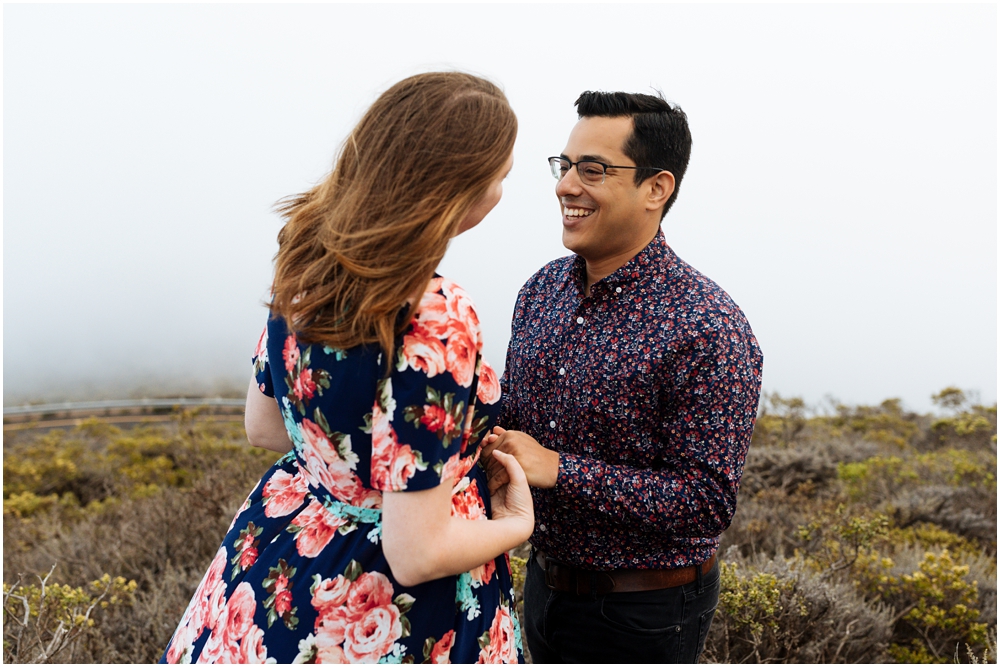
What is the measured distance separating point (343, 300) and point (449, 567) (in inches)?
19.8

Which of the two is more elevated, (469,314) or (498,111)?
(498,111)

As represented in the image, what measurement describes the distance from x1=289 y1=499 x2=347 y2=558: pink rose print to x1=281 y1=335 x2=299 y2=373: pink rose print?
0.32 metres

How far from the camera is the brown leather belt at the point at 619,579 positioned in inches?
77.7

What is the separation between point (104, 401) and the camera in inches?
515

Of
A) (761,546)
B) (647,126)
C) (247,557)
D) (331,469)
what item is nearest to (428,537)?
(331,469)

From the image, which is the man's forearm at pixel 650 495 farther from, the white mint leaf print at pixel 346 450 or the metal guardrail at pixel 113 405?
the metal guardrail at pixel 113 405

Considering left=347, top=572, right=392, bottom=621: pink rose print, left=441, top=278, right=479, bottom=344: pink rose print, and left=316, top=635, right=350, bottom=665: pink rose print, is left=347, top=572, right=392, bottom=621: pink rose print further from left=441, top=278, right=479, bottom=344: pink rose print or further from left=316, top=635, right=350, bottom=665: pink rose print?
left=441, top=278, right=479, bottom=344: pink rose print

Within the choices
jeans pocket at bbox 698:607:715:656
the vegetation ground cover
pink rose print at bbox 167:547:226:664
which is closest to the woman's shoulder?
pink rose print at bbox 167:547:226:664

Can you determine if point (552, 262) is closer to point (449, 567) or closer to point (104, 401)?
point (449, 567)

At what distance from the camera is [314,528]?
150 cm

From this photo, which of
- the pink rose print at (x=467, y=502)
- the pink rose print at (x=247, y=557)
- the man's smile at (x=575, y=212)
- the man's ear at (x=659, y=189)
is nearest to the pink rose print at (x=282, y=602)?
the pink rose print at (x=247, y=557)

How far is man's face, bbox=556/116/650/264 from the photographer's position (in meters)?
2.06

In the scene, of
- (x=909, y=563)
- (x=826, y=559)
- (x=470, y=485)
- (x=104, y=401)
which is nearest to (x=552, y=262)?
(x=470, y=485)

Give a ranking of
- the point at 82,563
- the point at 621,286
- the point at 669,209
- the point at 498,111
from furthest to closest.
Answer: the point at 82,563, the point at 669,209, the point at 621,286, the point at 498,111
